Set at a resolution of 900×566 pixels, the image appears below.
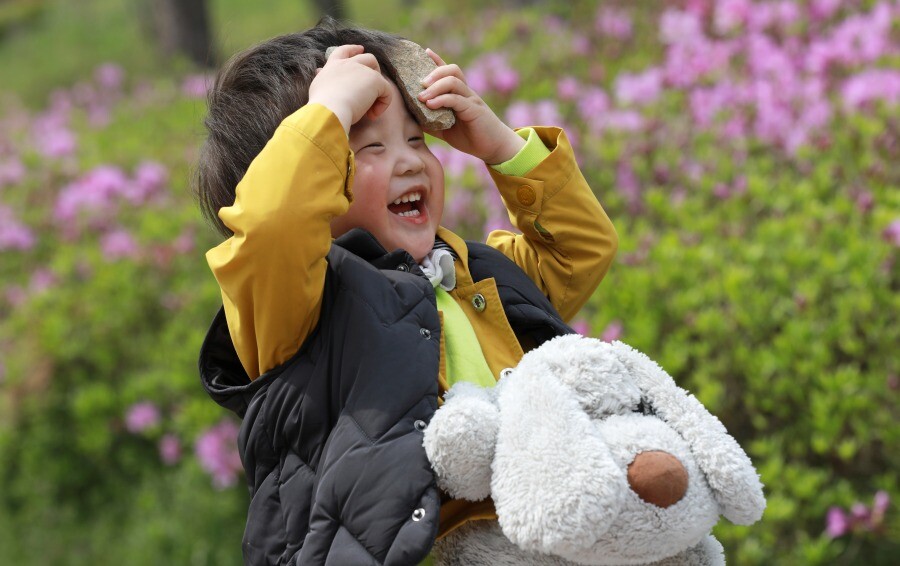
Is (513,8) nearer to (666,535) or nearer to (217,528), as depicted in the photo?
(217,528)

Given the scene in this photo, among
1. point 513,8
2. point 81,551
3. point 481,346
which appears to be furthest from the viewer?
point 513,8

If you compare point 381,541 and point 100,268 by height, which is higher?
point 381,541

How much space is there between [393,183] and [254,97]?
34cm

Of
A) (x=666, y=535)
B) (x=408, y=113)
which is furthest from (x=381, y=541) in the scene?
(x=408, y=113)

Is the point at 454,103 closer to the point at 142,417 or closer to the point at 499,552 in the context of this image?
the point at 499,552

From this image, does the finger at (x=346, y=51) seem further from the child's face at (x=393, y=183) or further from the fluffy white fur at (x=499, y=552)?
the fluffy white fur at (x=499, y=552)

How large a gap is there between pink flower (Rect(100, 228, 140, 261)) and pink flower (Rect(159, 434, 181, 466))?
4.15ft

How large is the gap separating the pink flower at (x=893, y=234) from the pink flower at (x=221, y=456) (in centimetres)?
260

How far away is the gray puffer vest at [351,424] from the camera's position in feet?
5.68

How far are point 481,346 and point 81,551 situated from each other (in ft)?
11.3

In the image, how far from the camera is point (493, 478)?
164cm

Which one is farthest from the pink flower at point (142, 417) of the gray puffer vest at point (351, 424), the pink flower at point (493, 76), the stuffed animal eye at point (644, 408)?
the stuffed animal eye at point (644, 408)

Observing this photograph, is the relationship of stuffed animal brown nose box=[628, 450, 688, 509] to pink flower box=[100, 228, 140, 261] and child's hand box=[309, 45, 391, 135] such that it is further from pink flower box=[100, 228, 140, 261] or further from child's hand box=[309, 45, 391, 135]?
pink flower box=[100, 228, 140, 261]

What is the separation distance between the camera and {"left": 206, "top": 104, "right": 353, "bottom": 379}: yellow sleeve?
1777 mm
